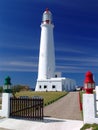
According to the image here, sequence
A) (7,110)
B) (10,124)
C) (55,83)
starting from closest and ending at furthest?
(10,124), (7,110), (55,83)

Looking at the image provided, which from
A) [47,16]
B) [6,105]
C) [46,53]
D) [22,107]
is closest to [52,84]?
[46,53]

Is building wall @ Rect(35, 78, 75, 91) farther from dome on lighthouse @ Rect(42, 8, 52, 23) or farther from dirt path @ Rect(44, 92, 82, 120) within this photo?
dirt path @ Rect(44, 92, 82, 120)

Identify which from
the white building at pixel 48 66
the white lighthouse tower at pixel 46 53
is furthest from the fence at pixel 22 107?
the white lighthouse tower at pixel 46 53

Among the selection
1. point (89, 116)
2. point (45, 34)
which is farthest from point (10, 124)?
point (45, 34)

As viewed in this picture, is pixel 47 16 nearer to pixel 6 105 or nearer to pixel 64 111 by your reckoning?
Answer: pixel 64 111

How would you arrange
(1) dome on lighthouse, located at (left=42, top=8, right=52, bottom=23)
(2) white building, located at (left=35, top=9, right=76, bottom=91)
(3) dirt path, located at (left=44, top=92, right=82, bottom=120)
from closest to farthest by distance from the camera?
(3) dirt path, located at (left=44, top=92, right=82, bottom=120), (2) white building, located at (left=35, top=9, right=76, bottom=91), (1) dome on lighthouse, located at (left=42, top=8, right=52, bottom=23)

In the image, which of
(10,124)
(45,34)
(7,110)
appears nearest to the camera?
(10,124)

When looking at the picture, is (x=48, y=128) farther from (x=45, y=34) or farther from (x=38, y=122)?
(x=45, y=34)

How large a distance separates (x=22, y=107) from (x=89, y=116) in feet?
18.6

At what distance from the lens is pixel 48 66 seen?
58312mm

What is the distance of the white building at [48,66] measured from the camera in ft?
186

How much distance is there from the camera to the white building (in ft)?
186

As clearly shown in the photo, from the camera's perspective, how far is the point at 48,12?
63875 mm

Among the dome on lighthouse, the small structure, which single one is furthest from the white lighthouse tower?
the small structure
